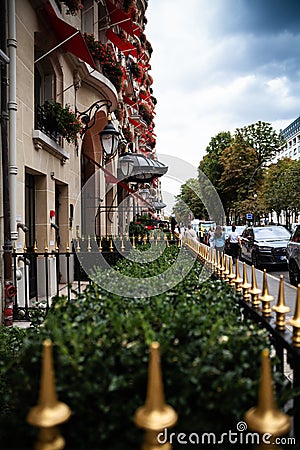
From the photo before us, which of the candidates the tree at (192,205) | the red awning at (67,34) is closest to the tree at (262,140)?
the tree at (192,205)

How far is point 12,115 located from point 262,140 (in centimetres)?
5376

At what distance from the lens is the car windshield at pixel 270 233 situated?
1945 cm

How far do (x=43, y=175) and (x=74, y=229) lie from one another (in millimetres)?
3475

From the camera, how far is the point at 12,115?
762cm

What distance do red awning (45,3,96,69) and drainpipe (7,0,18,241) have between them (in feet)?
5.89

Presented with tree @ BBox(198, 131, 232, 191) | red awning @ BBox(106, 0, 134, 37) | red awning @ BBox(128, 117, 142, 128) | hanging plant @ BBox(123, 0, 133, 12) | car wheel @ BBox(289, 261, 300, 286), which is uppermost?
tree @ BBox(198, 131, 232, 191)

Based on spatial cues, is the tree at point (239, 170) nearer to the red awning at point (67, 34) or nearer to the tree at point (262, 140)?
the tree at point (262, 140)

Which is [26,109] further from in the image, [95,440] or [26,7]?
[95,440]

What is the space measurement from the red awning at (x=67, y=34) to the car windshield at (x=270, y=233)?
12163 millimetres

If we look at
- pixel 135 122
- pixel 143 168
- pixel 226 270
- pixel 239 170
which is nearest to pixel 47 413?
pixel 226 270

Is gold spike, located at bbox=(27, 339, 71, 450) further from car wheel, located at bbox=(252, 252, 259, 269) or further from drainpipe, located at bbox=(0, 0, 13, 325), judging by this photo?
car wheel, located at bbox=(252, 252, 259, 269)

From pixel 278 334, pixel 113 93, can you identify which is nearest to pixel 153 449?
pixel 278 334

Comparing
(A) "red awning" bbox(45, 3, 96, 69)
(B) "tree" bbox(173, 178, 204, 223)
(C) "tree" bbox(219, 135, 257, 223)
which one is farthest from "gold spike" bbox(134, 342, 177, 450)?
(B) "tree" bbox(173, 178, 204, 223)

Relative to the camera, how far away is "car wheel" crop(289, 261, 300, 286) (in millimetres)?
12892
